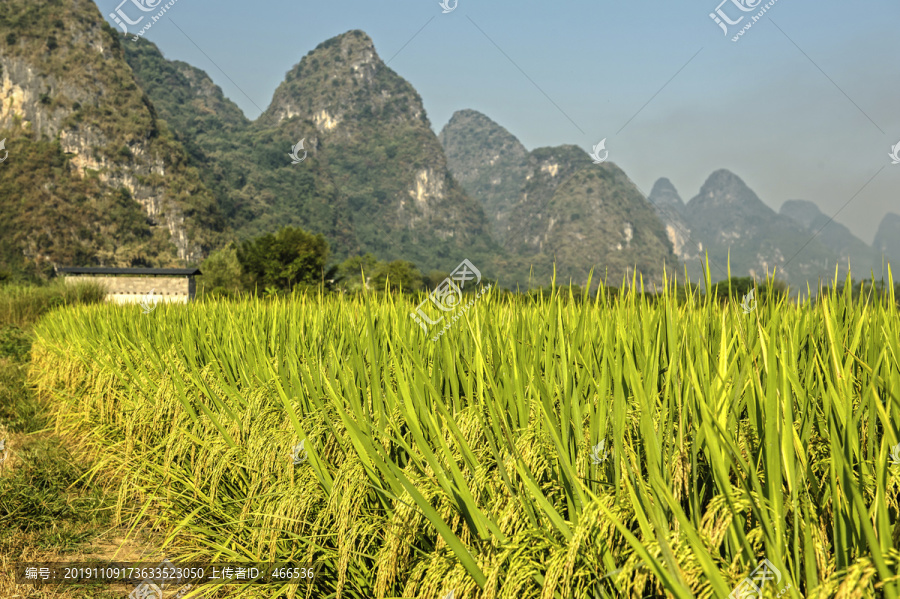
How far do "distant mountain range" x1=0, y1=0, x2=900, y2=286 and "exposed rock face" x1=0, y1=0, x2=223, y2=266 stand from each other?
7.8 inches

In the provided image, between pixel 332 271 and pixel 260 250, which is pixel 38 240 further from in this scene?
pixel 332 271

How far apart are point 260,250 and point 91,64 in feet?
209

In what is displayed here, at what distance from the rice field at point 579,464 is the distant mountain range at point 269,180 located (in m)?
13.3

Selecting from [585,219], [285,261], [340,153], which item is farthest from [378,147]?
[285,261]

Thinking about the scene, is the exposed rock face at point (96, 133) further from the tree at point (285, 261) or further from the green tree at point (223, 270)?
the tree at point (285, 261)

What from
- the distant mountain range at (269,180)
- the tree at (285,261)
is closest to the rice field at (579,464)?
the distant mountain range at (269,180)

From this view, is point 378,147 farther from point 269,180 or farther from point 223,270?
point 223,270

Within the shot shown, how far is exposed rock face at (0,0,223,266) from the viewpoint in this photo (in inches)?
2879

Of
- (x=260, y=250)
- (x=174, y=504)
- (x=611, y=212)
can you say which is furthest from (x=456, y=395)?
(x=611, y=212)

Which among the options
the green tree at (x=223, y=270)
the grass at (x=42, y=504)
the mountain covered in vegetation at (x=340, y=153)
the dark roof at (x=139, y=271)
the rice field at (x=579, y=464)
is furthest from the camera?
the mountain covered in vegetation at (x=340, y=153)

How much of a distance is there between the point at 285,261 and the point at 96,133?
5975cm

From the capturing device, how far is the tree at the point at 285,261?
116ft

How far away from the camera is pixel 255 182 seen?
106812 millimetres

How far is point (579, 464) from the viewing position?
1881mm
